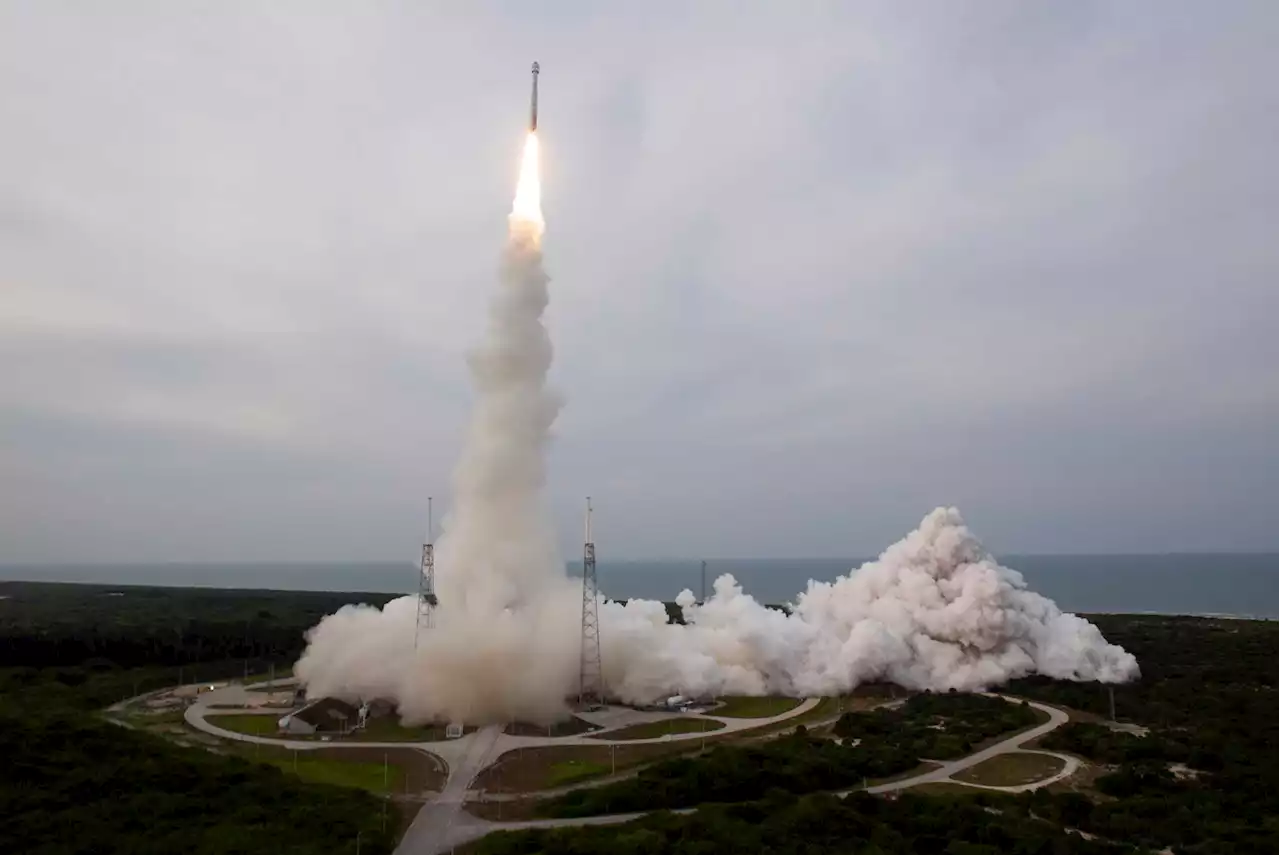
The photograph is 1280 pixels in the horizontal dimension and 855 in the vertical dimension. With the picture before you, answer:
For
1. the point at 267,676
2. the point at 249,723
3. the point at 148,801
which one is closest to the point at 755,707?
the point at 249,723

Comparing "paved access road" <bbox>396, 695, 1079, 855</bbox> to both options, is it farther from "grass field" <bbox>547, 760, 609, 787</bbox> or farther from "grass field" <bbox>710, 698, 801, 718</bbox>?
"grass field" <bbox>710, 698, 801, 718</bbox>

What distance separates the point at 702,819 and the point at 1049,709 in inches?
1212

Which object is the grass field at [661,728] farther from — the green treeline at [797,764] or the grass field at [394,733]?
the grass field at [394,733]

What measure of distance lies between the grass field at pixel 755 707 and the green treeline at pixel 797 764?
18.2ft

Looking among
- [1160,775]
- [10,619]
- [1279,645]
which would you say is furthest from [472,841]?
[10,619]

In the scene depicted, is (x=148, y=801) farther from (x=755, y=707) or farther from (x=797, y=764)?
(x=755, y=707)

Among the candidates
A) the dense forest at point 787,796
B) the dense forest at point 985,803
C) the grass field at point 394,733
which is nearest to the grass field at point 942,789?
the dense forest at point 985,803

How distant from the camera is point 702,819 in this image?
29141 mm

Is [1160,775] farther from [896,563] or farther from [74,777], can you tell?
[74,777]

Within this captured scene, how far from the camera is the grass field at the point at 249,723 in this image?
142 feet

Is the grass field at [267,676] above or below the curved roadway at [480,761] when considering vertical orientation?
above

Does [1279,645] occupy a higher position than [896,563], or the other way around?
[896,563]

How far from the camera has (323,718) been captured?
144ft

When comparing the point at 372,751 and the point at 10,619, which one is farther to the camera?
the point at 10,619
